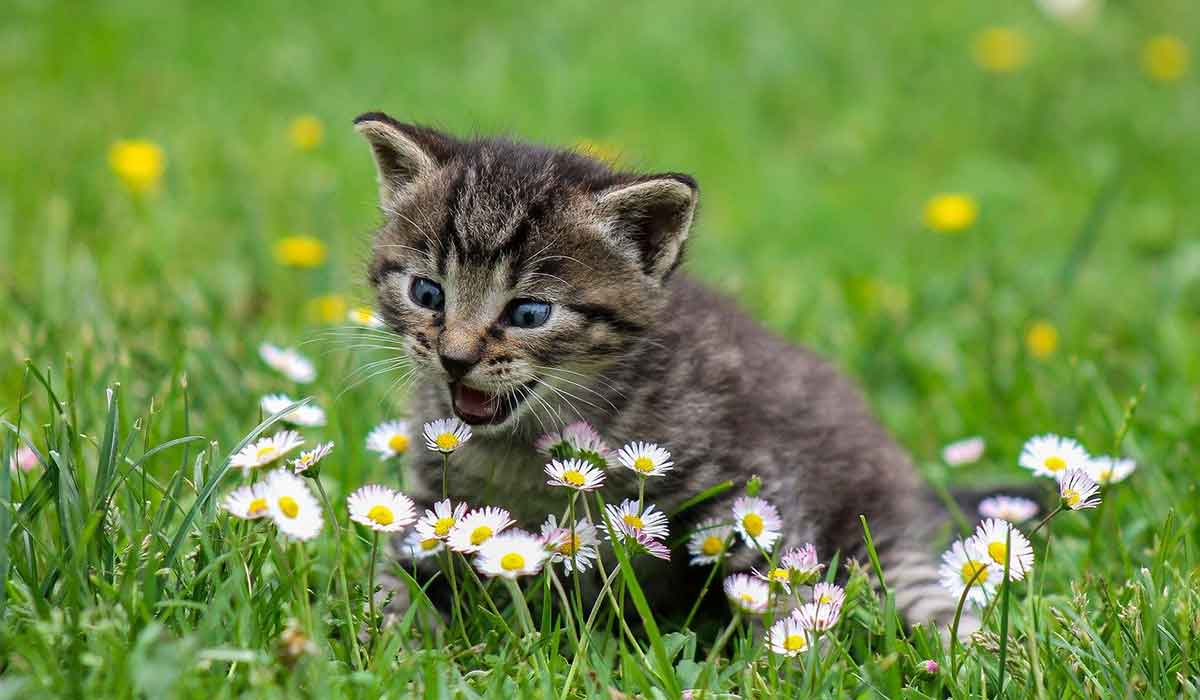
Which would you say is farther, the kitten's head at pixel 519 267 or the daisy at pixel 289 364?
the daisy at pixel 289 364

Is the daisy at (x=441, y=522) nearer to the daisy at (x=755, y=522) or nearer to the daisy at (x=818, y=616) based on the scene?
the daisy at (x=755, y=522)

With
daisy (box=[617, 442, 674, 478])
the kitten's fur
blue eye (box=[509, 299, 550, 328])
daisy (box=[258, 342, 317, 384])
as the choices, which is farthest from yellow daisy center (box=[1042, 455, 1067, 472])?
daisy (box=[258, 342, 317, 384])

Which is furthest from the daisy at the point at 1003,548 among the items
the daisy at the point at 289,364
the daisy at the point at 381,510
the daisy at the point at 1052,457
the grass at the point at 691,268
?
the daisy at the point at 289,364

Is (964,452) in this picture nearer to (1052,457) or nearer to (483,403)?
(1052,457)

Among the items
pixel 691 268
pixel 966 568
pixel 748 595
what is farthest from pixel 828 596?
pixel 691 268

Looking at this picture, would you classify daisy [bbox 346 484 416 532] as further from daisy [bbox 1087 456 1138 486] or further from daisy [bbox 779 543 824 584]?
daisy [bbox 1087 456 1138 486]

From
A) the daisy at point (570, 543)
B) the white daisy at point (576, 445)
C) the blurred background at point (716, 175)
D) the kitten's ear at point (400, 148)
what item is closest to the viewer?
the daisy at point (570, 543)

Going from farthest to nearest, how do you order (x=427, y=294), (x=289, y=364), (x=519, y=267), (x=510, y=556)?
1. (x=289, y=364)
2. (x=427, y=294)
3. (x=519, y=267)
4. (x=510, y=556)
